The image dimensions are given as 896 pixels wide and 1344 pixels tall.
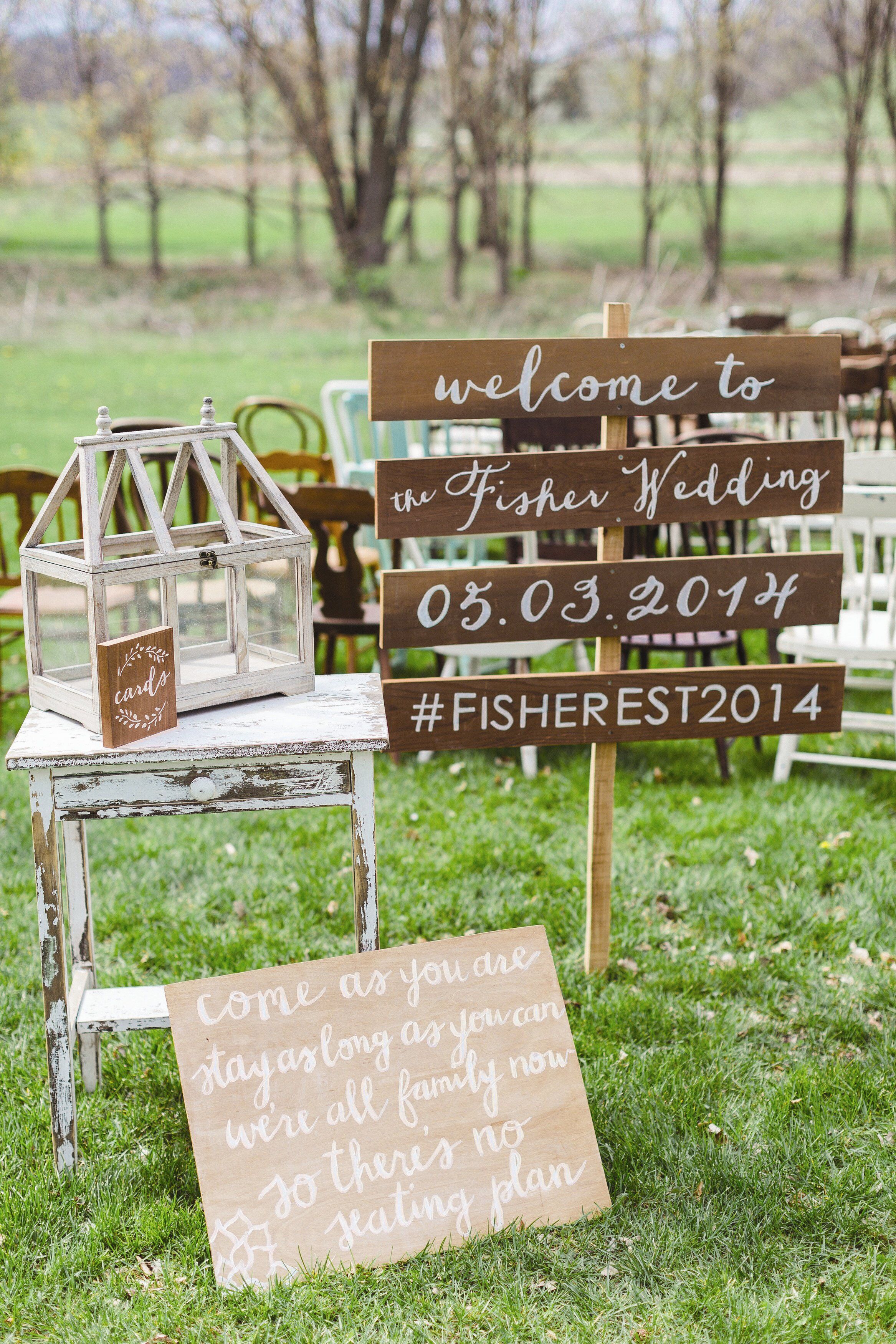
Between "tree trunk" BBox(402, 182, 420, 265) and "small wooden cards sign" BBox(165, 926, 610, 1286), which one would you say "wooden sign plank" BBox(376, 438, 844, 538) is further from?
"tree trunk" BBox(402, 182, 420, 265)

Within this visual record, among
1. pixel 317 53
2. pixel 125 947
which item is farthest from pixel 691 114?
pixel 125 947

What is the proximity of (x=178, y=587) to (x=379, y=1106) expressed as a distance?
1072 millimetres

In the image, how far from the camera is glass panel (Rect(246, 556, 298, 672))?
2.22 m

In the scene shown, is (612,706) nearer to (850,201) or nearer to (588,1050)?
(588,1050)

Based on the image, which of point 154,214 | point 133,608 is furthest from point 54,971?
point 154,214

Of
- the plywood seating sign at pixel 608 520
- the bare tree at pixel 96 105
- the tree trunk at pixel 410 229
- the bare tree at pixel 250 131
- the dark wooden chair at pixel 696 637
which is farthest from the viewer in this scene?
the bare tree at pixel 96 105

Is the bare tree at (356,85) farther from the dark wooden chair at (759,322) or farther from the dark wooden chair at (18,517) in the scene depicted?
the dark wooden chair at (18,517)

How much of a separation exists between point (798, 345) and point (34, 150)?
76.8 feet

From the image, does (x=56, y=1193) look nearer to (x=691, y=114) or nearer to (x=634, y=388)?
(x=634, y=388)

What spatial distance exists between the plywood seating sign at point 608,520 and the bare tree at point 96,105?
22.4m

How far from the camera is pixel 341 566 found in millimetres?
4270

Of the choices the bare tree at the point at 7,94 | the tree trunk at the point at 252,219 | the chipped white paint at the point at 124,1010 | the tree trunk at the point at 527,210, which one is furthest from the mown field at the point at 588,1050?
the bare tree at the point at 7,94

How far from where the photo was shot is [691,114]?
21797 mm

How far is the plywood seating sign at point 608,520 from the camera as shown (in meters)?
2.38
